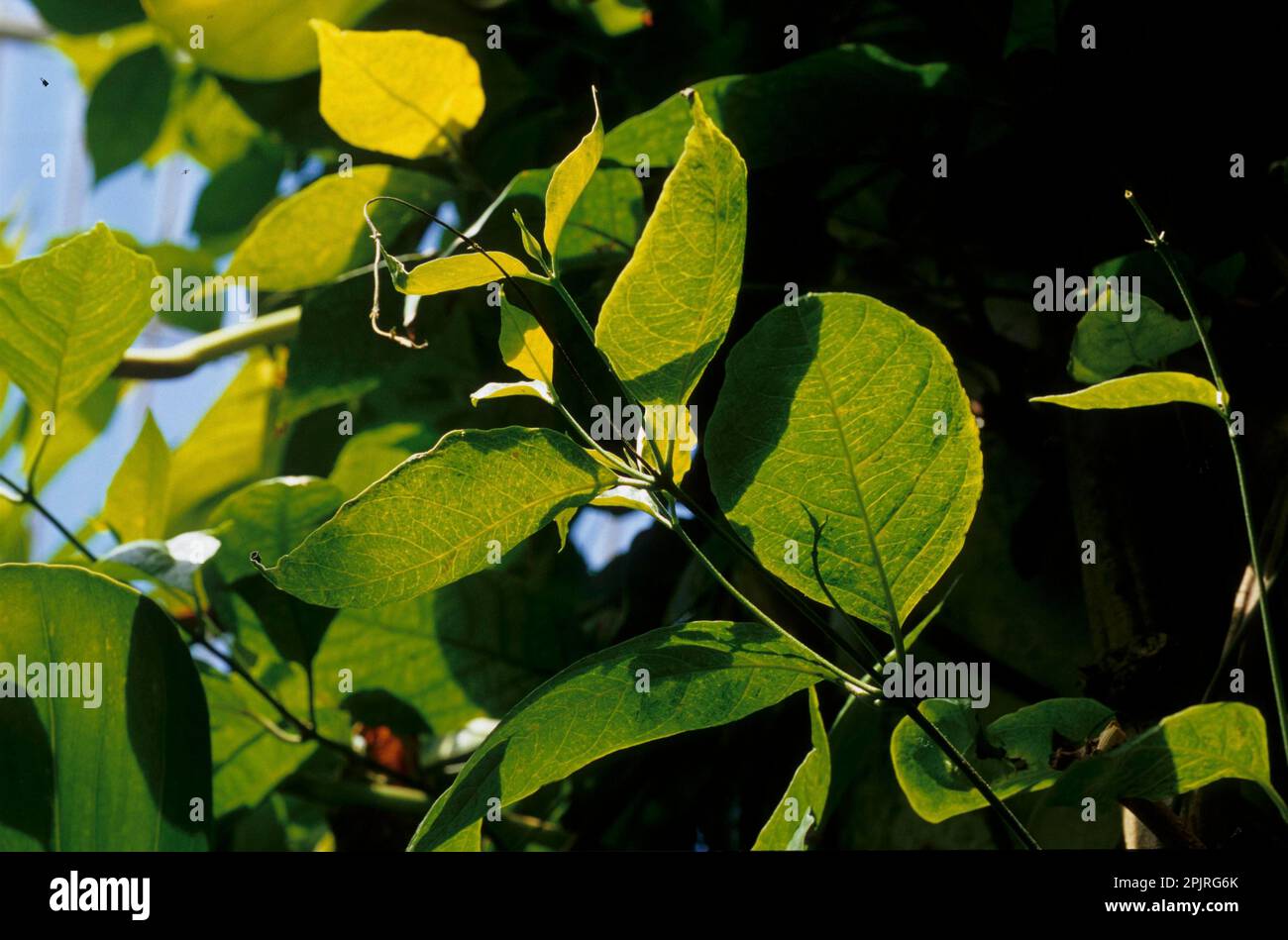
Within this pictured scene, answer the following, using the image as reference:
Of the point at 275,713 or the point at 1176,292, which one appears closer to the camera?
the point at 1176,292

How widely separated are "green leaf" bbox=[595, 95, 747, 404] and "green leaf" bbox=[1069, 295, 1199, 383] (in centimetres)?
13

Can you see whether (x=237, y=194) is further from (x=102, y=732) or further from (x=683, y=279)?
(x=683, y=279)

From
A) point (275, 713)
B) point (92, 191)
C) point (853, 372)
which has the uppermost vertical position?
point (92, 191)

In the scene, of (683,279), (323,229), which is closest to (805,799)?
(683,279)

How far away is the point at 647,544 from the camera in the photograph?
597 millimetres

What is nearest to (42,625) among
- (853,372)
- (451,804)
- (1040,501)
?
(451,804)

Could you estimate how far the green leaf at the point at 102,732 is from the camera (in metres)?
0.34

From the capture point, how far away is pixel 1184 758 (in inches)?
9.7
